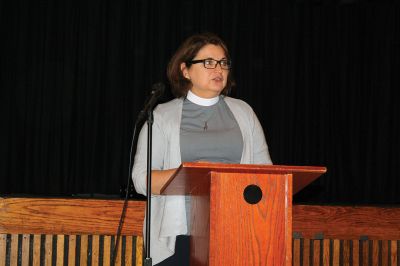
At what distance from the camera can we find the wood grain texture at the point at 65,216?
344 cm

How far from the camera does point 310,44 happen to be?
5.54 m

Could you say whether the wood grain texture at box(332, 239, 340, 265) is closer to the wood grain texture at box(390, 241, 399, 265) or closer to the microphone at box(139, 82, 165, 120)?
the wood grain texture at box(390, 241, 399, 265)

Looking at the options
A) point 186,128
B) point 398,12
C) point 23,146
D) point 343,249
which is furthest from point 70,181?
point 398,12

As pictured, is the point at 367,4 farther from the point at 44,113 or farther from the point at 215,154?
the point at 215,154

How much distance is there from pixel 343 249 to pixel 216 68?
1.85 m

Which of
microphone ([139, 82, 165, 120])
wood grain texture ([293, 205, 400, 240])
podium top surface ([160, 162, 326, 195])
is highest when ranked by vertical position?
microphone ([139, 82, 165, 120])

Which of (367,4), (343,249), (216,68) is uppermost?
(367,4)

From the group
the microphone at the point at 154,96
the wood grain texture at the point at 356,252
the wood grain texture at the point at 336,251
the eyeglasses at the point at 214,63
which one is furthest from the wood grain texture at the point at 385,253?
the microphone at the point at 154,96

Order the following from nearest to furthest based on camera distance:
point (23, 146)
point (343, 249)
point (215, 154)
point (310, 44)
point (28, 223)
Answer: point (215, 154) → point (28, 223) → point (343, 249) → point (23, 146) → point (310, 44)

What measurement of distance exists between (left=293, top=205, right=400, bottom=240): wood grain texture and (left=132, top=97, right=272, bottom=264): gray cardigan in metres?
1.39

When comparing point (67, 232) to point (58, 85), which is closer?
point (67, 232)

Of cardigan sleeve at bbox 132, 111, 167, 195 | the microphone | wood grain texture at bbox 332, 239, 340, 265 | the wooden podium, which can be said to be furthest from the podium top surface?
wood grain texture at bbox 332, 239, 340, 265

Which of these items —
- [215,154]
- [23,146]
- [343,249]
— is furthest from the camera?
[23,146]

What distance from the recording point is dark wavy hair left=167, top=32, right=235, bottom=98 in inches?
97.0
